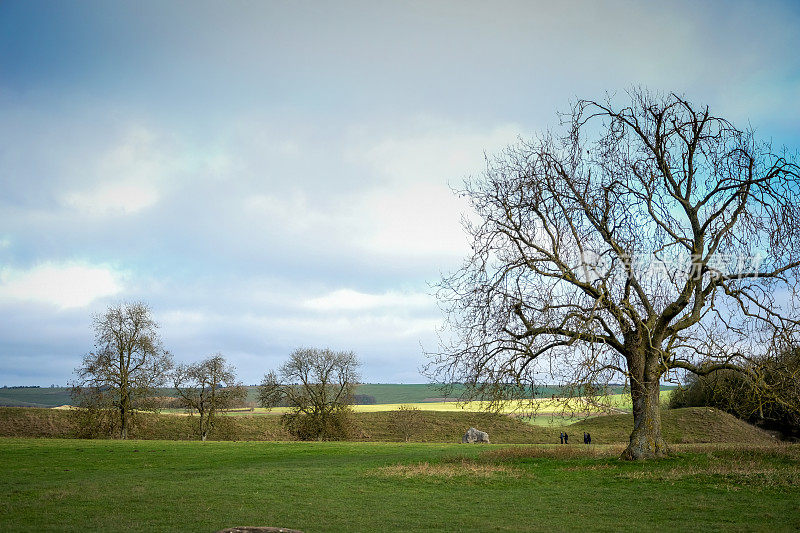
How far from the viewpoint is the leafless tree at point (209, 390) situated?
54688 millimetres

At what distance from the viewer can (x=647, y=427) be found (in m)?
22.3

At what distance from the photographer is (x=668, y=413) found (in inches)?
2389

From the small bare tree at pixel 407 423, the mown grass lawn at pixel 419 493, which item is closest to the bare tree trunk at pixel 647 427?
the mown grass lawn at pixel 419 493

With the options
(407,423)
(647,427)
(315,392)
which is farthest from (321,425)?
(647,427)

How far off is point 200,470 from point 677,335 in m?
20.3

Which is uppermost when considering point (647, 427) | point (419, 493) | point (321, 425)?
point (647, 427)

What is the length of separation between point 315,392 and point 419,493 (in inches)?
1548

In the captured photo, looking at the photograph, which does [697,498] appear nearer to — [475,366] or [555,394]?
[555,394]

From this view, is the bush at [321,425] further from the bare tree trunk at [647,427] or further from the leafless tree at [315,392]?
the bare tree trunk at [647,427]

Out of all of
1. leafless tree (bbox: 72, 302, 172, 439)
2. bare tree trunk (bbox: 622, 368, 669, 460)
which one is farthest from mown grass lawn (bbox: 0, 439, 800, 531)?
leafless tree (bbox: 72, 302, 172, 439)

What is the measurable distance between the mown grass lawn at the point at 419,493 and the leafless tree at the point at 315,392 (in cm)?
2671

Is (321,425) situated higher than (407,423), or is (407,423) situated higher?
(321,425)

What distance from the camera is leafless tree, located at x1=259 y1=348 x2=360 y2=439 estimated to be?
5425 cm

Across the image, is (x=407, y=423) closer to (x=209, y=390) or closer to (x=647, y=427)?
(x=209, y=390)
